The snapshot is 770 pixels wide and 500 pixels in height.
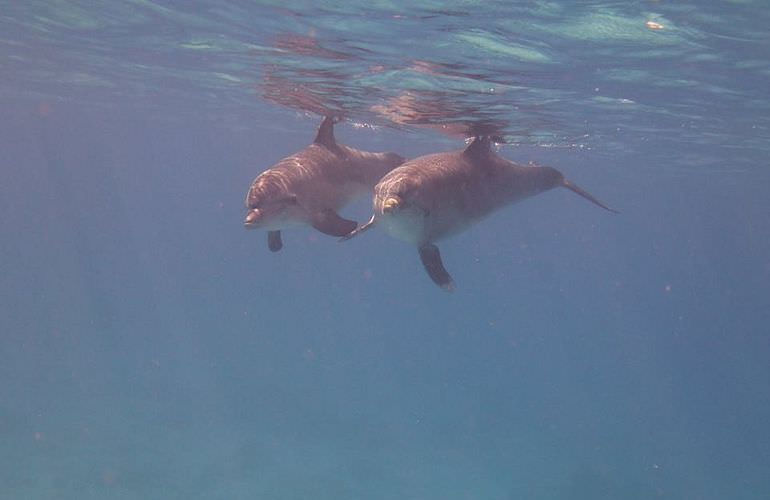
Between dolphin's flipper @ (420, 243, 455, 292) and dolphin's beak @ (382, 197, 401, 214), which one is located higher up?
dolphin's beak @ (382, 197, 401, 214)

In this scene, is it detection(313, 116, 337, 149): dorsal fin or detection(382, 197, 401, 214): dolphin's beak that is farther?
detection(313, 116, 337, 149): dorsal fin

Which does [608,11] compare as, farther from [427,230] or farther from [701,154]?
[701,154]

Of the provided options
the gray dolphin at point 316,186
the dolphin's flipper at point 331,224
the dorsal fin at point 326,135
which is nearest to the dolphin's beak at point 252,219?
the gray dolphin at point 316,186

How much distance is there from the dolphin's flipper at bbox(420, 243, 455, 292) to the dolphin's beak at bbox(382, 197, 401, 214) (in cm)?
88

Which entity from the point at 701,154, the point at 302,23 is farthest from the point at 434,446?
the point at 302,23

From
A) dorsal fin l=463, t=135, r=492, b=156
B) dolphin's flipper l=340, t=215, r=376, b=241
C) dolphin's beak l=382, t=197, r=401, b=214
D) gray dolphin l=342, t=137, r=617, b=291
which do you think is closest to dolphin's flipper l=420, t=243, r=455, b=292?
gray dolphin l=342, t=137, r=617, b=291

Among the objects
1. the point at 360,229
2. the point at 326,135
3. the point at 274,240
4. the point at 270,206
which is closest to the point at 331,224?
the point at 360,229

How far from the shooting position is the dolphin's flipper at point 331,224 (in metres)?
7.96

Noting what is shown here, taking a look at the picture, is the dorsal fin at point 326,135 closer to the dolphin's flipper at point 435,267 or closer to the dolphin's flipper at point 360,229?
the dolphin's flipper at point 360,229

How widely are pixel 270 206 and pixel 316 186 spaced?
3.38 feet

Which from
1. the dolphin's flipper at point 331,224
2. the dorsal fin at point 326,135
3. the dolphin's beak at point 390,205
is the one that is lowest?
the dolphin's flipper at point 331,224

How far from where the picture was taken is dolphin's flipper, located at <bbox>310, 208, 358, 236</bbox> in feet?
26.1

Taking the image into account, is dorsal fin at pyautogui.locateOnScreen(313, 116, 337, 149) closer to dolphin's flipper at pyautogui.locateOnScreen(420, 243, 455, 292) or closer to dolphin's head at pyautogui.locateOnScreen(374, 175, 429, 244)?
dolphin's head at pyautogui.locateOnScreen(374, 175, 429, 244)

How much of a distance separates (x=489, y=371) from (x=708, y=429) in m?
23.8
